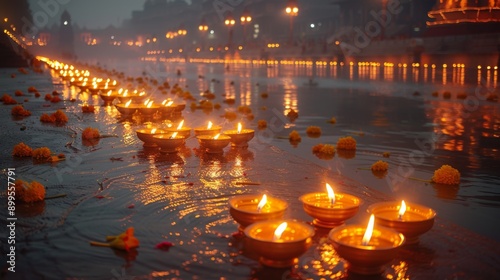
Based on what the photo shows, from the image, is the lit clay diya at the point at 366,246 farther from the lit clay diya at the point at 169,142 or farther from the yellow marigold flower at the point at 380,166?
the lit clay diya at the point at 169,142

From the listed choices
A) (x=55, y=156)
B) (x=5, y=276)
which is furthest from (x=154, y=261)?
(x=55, y=156)

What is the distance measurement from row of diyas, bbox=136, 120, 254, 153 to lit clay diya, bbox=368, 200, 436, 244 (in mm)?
3031

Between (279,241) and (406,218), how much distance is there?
1182 millimetres

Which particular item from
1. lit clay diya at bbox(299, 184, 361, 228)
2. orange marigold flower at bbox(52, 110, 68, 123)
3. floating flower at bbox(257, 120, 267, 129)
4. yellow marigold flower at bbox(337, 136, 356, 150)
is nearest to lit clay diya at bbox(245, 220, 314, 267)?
lit clay diya at bbox(299, 184, 361, 228)

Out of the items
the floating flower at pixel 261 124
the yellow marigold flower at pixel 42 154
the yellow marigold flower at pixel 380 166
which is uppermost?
the yellow marigold flower at pixel 42 154

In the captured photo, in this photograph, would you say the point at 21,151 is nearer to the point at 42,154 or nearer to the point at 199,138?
the point at 42,154

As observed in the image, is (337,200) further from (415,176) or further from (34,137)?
(34,137)

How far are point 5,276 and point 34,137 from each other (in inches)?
205

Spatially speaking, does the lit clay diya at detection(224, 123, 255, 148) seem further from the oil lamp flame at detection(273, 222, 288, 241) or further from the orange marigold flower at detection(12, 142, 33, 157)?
the oil lamp flame at detection(273, 222, 288, 241)

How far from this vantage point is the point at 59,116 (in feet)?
31.4

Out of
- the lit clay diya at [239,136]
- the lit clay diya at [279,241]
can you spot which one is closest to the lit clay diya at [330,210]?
the lit clay diya at [279,241]

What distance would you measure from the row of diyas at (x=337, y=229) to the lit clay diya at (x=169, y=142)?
2723 mm

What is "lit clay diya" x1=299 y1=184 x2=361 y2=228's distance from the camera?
12.4 ft

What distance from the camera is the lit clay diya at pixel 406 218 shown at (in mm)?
3561
